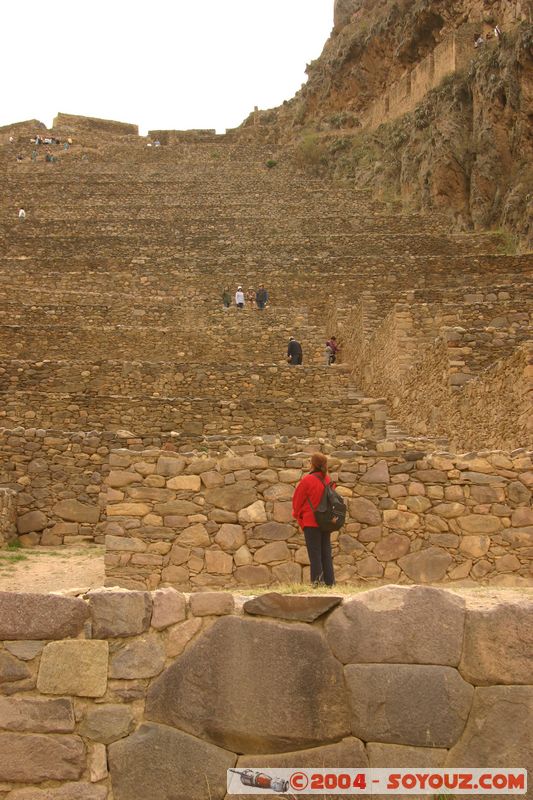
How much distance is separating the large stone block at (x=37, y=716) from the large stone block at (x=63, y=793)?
0.80 ft

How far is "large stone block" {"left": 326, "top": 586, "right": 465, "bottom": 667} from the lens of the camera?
358cm

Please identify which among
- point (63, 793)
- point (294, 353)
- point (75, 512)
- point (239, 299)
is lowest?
point (63, 793)

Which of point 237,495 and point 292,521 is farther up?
point 237,495

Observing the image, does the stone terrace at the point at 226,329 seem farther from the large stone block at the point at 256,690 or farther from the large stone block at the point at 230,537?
the large stone block at the point at 256,690

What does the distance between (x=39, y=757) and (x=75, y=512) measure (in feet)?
26.5

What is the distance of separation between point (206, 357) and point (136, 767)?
16.2 metres

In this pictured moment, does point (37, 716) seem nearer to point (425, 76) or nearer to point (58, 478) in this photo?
point (58, 478)

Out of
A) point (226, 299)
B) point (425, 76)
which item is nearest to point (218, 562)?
point (226, 299)

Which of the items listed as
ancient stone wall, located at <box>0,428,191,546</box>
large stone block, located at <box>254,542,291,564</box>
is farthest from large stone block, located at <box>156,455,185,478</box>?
ancient stone wall, located at <box>0,428,191,546</box>

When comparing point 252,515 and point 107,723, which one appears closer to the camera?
point 107,723

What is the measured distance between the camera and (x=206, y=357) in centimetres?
1952

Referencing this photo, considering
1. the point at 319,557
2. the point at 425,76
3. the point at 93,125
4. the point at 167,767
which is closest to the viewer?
the point at 167,767

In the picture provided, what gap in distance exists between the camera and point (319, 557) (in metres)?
6.46

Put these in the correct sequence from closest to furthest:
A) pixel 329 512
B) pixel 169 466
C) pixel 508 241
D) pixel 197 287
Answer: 1. pixel 329 512
2. pixel 169 466
3. pixel 197 287
4. pixel 508 241
